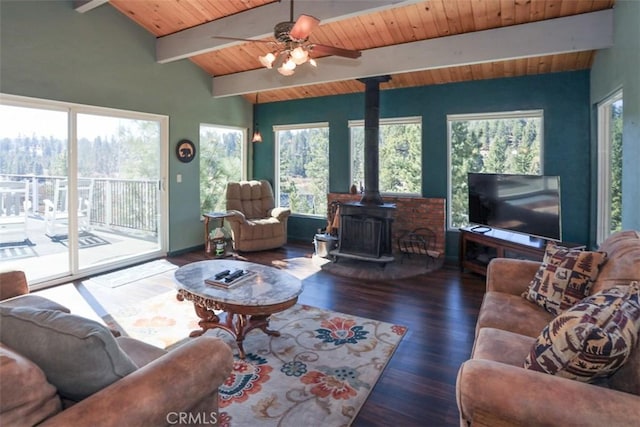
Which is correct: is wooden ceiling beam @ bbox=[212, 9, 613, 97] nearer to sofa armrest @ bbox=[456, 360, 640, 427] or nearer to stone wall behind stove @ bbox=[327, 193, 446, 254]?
stone wall behind stove @ bbox=[327, 193, 446, 254]

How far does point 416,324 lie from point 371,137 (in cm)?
278

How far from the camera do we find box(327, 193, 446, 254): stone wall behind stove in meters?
5.33

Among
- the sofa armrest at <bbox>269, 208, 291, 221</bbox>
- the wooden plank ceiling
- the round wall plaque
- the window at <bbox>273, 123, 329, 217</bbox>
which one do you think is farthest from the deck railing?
the window at <bbox>273, 123, 329, 217</bbox>

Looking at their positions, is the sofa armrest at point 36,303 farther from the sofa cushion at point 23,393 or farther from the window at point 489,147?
the window at point 489,147

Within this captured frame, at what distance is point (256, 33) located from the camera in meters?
3.97

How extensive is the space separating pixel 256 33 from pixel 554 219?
3.74 meters

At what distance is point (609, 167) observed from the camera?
389cm

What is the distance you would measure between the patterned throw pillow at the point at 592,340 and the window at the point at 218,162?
5624mm

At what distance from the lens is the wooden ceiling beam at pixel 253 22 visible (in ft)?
10.9

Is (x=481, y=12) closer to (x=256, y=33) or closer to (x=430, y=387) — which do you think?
(x=256, y=33)

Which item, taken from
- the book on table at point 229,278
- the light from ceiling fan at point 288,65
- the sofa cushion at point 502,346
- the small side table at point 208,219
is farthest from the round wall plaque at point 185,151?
the sofa cushion at point 502,346

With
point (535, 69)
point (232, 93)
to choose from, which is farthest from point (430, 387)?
point (232, 93)

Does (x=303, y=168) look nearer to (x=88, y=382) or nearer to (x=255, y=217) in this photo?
(x=255, y=217)
